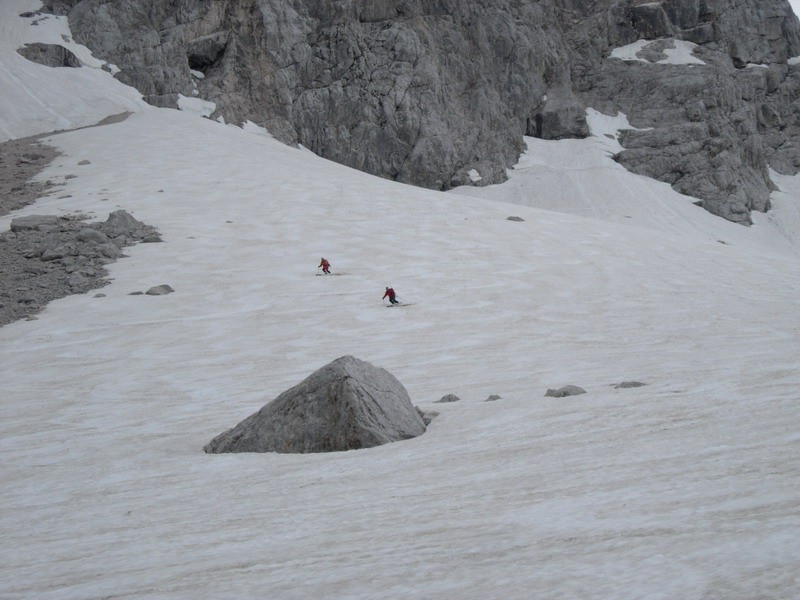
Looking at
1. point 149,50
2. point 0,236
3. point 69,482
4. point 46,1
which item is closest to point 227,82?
point 149,50

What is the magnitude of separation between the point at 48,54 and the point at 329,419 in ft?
198

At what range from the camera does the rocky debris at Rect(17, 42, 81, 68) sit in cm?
5553

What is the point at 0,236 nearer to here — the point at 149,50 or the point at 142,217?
the point at 142,217

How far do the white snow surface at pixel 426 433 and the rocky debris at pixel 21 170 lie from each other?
2.61 m

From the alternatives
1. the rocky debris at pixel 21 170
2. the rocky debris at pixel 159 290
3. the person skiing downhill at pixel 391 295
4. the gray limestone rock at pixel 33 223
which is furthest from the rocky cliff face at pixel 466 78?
the person skiing downhill at pixel 391 295

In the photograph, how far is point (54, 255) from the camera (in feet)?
60.9

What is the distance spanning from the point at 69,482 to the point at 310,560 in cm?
317

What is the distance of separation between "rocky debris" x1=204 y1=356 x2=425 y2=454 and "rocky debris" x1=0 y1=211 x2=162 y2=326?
10.7m

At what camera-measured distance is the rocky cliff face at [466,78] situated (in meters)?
63.6

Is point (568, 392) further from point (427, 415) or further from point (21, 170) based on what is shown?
point (21, 170)

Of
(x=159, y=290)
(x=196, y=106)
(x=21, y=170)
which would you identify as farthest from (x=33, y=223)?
(x=196, y=106)

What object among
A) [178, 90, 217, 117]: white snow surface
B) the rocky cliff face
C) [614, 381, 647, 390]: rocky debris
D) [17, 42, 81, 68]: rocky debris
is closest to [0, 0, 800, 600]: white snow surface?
[614, 381, 647, 390]: rocky debris

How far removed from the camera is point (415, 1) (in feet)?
242

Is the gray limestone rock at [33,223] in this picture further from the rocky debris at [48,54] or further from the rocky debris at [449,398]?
the rocky debris at [48,54]
